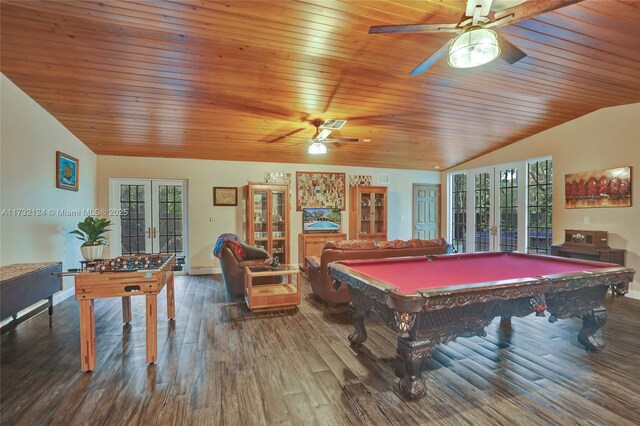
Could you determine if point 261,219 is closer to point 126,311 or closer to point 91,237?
point 91,237

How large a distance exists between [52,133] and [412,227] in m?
7.37

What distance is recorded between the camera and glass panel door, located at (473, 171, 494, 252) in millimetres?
6656

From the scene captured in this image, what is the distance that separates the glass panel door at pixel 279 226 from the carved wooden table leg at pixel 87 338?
13.3 feet

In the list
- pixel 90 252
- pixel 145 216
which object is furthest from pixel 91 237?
pixel 145 216

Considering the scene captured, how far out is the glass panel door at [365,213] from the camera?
7238 mm

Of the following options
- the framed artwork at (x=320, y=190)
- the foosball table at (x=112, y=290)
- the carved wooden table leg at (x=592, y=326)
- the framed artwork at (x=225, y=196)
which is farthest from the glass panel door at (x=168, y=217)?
the carved wooden table leg at (x=592, y=326)

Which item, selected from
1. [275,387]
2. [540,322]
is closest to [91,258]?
[275,387]

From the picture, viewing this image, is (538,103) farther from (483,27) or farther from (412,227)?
(412,227)

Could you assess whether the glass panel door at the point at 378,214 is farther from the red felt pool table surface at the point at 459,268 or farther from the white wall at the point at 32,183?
the white wall at the point at 32,183

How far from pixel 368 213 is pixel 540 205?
3.44m

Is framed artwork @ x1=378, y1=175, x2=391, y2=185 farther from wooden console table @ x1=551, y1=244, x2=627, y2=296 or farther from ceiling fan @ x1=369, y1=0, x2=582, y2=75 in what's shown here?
ceiling fan @ x1=369, y1=0, x2=582, y2=75

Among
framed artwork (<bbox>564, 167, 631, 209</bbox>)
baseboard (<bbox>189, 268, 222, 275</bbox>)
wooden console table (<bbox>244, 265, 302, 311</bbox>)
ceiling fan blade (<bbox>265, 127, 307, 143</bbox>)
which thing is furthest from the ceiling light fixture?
framed artwork (<bbox>564, 167, 631, 209</bbox>)

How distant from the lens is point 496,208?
21.3 feet

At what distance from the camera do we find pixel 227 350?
2.83 metres
